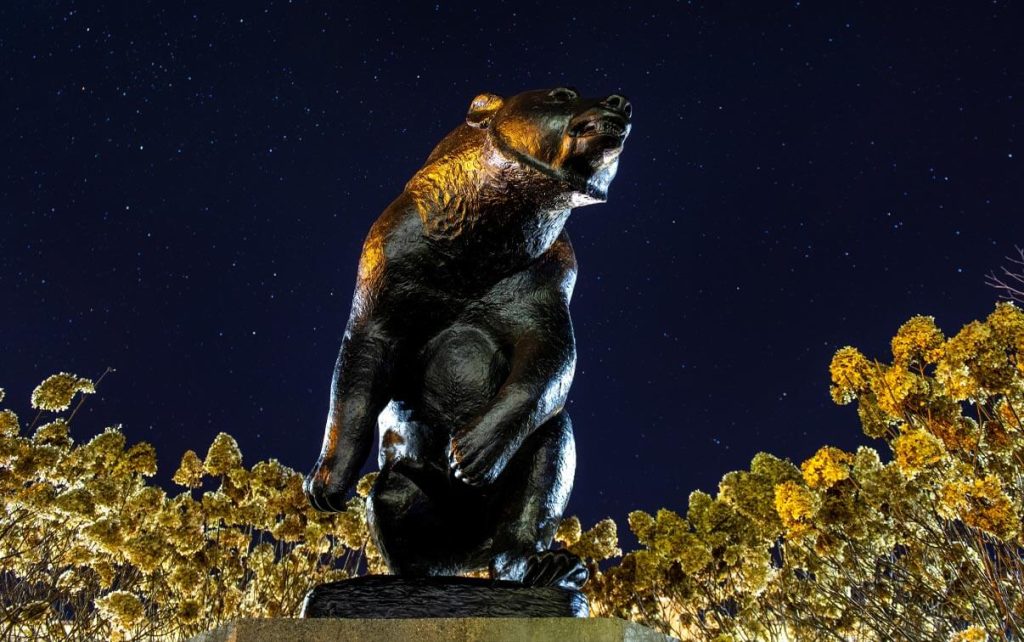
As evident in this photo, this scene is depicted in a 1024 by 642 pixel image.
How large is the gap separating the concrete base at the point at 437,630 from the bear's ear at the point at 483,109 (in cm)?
183

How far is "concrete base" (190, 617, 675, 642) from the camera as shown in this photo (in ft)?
7.34

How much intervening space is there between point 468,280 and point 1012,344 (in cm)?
426

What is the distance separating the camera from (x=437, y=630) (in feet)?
7.38

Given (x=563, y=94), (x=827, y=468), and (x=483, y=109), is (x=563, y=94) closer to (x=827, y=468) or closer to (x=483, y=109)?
(x=483, y=109)

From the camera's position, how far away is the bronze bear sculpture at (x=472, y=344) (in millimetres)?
2881

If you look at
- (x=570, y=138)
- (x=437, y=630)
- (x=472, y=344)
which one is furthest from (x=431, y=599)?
(x=570, y=138)

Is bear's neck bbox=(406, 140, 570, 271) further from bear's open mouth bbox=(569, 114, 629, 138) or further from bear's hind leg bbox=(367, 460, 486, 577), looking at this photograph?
bear's hind leg bbox=(367, 460, 486, 577)

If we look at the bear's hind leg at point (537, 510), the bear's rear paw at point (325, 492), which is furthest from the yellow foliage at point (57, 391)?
the bear's hind leg at point (537, 510)

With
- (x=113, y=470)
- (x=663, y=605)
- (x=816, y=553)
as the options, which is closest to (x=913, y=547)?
(x=816, y=553)

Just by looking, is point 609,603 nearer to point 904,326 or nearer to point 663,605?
point 663,605

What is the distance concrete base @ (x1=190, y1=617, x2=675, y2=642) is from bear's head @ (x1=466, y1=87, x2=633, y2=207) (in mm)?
1446

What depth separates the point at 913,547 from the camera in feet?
20.7

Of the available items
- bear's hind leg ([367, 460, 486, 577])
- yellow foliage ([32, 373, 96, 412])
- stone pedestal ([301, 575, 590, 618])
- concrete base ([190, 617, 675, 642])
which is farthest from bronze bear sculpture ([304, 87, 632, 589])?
yellow foliage ([32, 373, 96, 412])

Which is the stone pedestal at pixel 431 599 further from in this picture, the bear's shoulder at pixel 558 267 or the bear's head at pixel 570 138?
the bear's head at pixel 570 138
